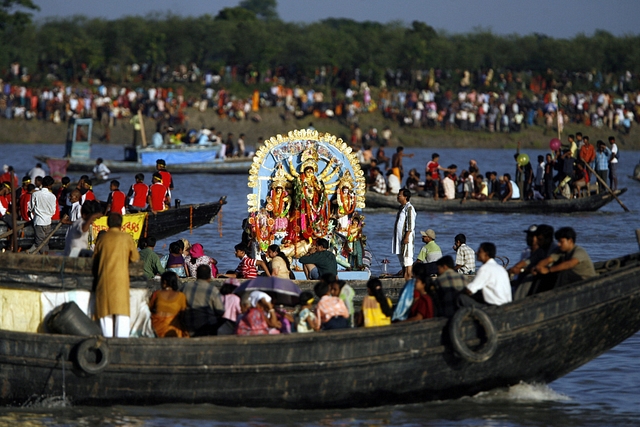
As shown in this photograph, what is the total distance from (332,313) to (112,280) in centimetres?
207

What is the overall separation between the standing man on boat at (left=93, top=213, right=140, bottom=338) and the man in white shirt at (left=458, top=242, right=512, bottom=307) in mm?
3064

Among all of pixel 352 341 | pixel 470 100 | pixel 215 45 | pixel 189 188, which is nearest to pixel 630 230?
pixel 189 188

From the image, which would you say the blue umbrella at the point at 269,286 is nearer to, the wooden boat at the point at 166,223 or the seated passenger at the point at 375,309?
the seated passenger at the point at 375,309

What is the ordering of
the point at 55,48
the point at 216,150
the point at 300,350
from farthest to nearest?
1. the point at 55,48
2. the point at 216,150
3. the point at 300,350

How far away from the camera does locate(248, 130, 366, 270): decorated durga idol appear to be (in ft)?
51.8

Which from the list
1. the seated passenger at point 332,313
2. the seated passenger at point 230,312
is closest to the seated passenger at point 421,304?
the seated passenger at point 332,313

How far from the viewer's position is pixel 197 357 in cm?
1028

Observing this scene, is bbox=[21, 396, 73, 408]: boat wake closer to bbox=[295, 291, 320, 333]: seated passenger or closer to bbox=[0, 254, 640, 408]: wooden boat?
bbox=[0, 254, 640, 408]: wooden boat

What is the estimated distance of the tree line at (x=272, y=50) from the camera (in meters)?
63.6

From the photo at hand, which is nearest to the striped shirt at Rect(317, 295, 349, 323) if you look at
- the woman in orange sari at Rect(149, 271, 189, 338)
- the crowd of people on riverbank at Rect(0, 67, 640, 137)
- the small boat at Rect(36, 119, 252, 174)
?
the woman in orange sari at Rect(149, 271, 189, 338)

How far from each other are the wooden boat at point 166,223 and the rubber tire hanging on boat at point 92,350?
787 cm

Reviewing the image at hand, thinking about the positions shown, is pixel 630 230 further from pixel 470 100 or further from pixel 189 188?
pixel 470 100

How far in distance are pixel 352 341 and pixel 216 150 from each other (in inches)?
1161

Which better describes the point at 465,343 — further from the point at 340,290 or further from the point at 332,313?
the point at 340,290
